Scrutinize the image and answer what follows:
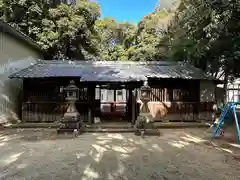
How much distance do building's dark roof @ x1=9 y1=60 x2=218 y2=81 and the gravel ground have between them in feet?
11.7

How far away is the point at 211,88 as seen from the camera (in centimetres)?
1292

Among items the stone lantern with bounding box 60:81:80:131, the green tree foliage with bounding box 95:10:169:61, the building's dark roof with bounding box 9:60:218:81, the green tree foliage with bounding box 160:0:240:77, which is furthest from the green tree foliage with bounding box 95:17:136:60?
the stone lantern with bounding box 60:81:80:131

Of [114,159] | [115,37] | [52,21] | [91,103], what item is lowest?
[114,159]

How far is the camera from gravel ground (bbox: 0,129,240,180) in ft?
15.2

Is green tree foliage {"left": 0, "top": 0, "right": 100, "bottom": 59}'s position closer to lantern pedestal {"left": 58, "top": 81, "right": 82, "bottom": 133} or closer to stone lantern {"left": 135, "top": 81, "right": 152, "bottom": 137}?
lantern pedestal {"left": 58, "top": 81, "right": 82, "bottom": 133}

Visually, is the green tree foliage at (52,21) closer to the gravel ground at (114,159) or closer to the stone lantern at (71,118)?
the stone lantern at (71,118)

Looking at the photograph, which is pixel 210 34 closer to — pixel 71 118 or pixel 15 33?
pixel 71 118

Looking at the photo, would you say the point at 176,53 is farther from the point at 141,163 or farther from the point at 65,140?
the point at 141,163

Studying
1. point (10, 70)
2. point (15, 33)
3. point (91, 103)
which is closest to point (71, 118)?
point (91, 103)

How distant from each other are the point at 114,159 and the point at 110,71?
6.87 m

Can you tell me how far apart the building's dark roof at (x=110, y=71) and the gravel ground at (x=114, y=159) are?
3561mm

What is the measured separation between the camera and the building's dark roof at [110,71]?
11.2 m

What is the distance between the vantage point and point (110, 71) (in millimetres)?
12008

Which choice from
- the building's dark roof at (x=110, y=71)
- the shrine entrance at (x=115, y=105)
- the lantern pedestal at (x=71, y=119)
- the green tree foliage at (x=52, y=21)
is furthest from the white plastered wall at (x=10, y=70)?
the shrine entrance at (x=115, y=105)
